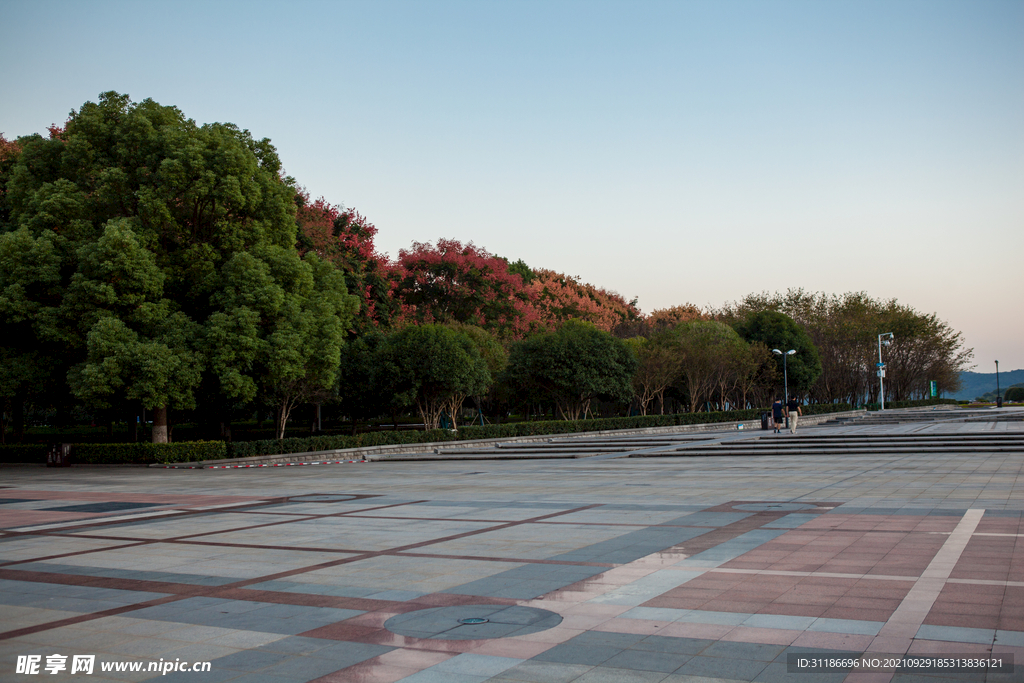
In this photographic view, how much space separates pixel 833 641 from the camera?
5266mm

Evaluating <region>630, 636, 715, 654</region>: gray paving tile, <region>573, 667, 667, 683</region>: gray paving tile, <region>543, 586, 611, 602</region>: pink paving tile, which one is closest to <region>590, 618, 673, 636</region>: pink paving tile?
<region>630, 636, 715, 654</region>: gray paving tile

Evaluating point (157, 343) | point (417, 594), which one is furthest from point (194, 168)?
point (417, 594)

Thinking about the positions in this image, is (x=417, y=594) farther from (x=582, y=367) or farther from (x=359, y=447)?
(x=582, y=367)

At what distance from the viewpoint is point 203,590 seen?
747 cm

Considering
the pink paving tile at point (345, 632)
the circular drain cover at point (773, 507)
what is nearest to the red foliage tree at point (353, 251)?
the circular drain cover at point (773, 507)

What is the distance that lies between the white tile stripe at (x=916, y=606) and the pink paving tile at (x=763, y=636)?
0.50 m

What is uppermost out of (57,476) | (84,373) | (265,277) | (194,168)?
(194,168)

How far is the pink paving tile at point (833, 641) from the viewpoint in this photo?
5.15 meters

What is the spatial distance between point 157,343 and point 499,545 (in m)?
18.2

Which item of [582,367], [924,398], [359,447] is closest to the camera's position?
[359,447]

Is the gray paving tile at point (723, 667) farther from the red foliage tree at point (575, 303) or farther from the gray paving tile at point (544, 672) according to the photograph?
the red foliage tree at point (575, 303)

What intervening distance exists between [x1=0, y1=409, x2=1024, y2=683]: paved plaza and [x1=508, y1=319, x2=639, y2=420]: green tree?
24712 mm

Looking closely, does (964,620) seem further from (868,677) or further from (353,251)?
(353,251)

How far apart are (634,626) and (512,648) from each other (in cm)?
99
